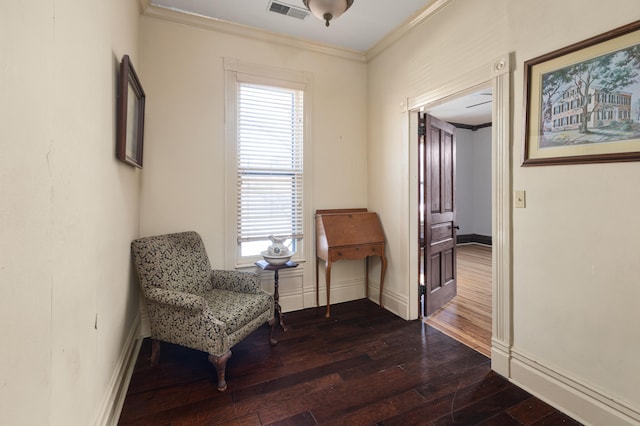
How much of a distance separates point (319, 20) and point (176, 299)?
9.16ft

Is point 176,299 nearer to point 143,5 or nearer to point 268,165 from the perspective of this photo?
point 268,165

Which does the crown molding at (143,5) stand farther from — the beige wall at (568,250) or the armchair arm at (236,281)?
the beige wall at (568,250)

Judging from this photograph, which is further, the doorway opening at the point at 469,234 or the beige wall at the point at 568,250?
the doorway opening at the point at 469,234

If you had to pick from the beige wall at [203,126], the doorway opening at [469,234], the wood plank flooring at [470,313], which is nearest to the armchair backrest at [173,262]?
the beige wall at [203,126]

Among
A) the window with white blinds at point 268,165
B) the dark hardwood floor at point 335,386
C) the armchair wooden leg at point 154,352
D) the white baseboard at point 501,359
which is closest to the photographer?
the dark hardwood floor at point 335,386

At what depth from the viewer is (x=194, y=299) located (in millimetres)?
1951

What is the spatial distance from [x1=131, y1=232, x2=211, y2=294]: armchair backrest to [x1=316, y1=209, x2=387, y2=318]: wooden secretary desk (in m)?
1.18

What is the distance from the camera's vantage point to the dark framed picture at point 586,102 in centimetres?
149

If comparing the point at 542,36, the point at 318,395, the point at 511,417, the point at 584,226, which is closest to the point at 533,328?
the point at 511,417

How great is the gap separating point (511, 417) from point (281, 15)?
11.7 feet

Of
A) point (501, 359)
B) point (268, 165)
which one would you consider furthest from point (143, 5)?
point (501, 359)

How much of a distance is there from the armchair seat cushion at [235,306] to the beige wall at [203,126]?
58 centimetres

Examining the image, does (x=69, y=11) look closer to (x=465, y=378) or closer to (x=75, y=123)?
(x=75, y=123)

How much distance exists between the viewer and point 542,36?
183cm
